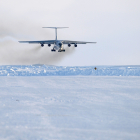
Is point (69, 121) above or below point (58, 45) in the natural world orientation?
below

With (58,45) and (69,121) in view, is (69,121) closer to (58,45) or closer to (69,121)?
(69,121)

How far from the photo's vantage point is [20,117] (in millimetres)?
10156

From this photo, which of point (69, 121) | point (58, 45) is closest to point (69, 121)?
point (69, 121)

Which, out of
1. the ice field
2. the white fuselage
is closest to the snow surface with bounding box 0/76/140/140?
the ice field

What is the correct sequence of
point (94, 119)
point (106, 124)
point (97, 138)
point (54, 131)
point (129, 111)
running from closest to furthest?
point (97, 138), point (54, 131), point (106, 124), point (94, 119), point (129, 111)

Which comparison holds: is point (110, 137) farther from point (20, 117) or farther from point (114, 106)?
point (114, 106)

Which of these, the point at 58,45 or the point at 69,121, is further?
the point at 58,45

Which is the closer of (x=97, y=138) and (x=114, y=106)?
(x=97, y=138)

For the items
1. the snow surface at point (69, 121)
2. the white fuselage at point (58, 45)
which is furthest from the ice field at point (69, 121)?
the white fuselage at point (58, 45)

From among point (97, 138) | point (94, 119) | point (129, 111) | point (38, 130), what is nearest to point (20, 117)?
point (38, 130)

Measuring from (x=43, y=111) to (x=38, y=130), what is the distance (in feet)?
10.9

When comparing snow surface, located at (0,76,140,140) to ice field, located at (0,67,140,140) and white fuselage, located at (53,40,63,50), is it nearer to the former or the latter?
ice field, located at (0,67,140,140)

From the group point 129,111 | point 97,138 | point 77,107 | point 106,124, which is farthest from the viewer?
point 77,107

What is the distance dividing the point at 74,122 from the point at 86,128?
94 centimetres
